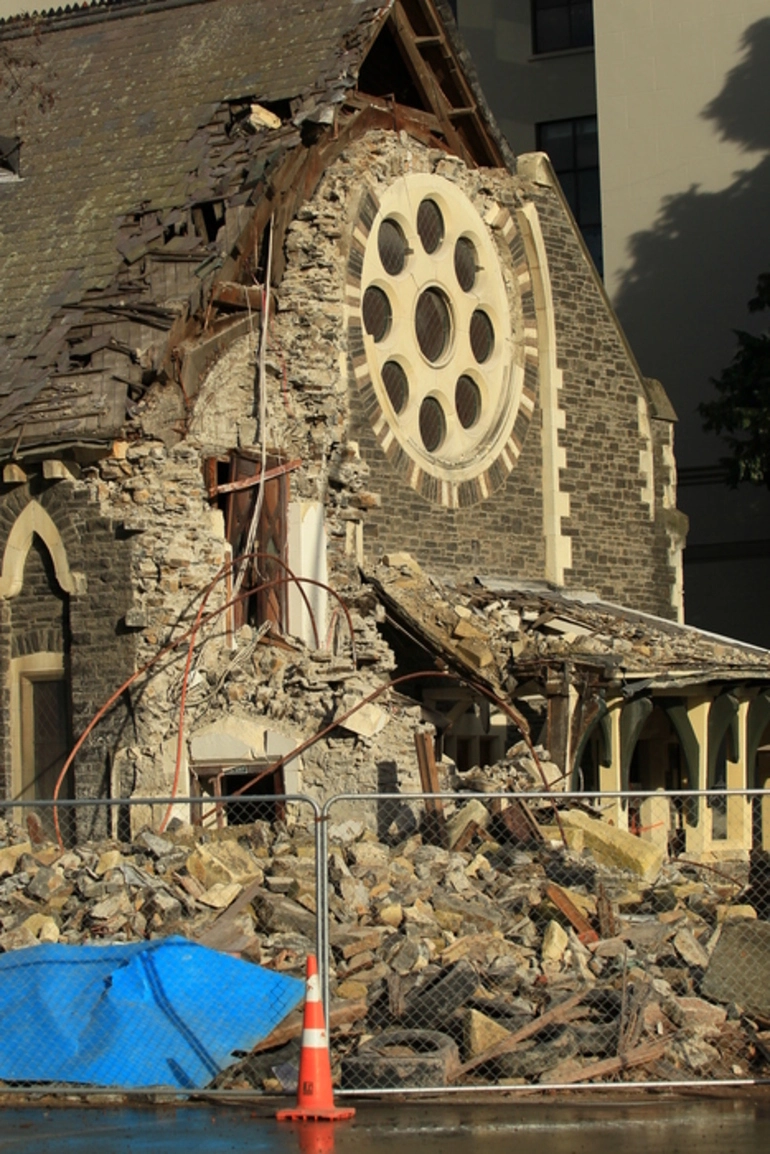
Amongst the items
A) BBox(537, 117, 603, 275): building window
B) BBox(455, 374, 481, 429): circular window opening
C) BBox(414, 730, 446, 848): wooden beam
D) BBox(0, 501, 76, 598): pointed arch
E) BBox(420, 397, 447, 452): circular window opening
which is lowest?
BBox(414, 730, 446, 848): wooden beam

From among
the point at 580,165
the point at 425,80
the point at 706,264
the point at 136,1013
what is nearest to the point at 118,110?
the point at 425,80

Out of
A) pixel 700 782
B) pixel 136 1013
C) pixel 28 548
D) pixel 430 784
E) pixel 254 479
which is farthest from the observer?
pixel 700 782

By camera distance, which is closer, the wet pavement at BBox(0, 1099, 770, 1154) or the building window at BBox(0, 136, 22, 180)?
the wet pavement at BBox(0, 1099, 770, 1154)

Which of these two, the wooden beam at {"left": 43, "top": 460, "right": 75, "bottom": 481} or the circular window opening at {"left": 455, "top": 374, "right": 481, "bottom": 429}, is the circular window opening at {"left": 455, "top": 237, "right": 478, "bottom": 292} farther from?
the wooden beam at {"left": 43, "top": 460, "right": 75, "bottom": 481}

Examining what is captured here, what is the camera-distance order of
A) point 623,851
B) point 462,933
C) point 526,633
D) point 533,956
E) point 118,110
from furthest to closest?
1. point 118,110
2. point 526,633
3. point 623,851
4. point 462,933
5. point 533,956

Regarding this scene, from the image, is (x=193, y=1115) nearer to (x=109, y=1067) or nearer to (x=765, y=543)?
(x=109, y=1067)

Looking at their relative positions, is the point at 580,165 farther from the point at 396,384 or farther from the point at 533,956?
the point at 533,956

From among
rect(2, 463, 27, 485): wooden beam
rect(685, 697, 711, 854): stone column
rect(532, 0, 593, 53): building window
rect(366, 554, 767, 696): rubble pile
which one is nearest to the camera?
rect(2, 463, 27, 485): wooden beam

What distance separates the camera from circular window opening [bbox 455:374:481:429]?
24391 millimetres

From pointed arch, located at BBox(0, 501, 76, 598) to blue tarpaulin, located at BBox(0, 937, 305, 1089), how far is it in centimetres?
751

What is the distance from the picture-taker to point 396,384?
23.4 m

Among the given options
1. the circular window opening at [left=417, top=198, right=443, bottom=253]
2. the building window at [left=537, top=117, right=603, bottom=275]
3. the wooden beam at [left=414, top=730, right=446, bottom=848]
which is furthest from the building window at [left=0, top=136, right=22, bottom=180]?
the building window at [left=537, top=117, right=603, bottom=275]

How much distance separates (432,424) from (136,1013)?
13.0 m

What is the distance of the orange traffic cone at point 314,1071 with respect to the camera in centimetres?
1064
